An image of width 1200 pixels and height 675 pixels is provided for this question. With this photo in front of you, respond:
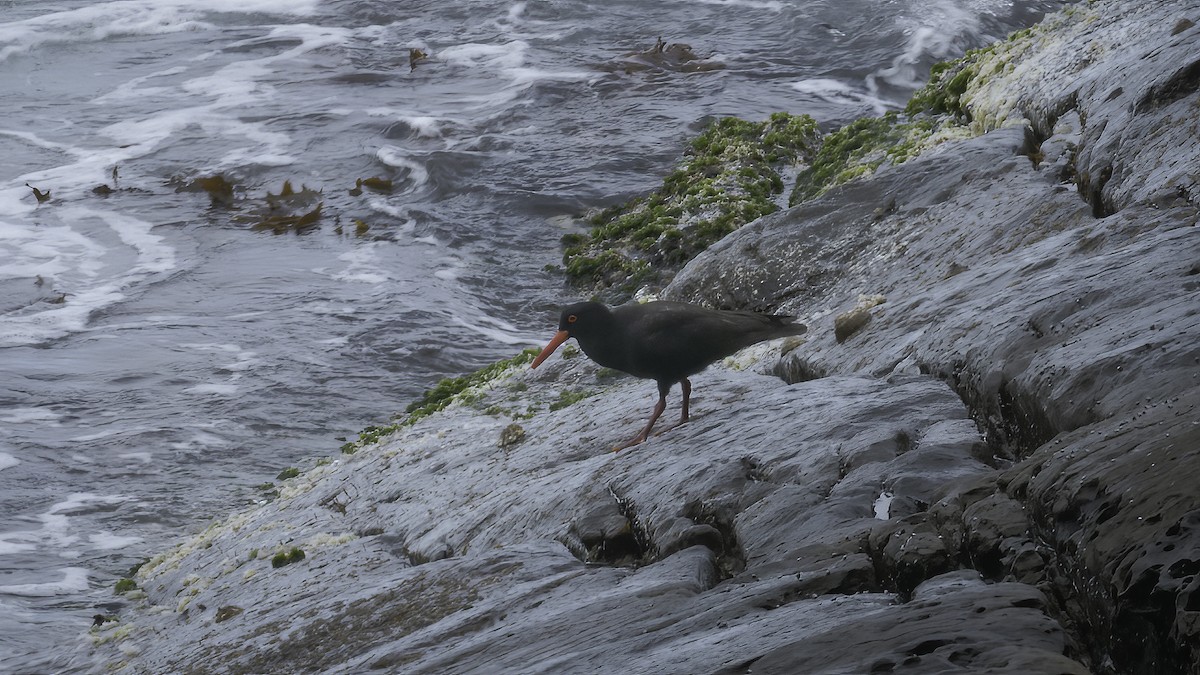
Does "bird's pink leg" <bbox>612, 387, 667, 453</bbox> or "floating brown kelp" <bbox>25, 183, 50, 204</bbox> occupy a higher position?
"bird's pink leg" <bbox>612, 387, 667, 453</bbox>

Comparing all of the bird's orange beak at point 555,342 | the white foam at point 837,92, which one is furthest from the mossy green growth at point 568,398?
the white foam at point 837,92

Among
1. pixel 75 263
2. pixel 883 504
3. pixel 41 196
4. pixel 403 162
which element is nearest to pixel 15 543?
pixel 75 263

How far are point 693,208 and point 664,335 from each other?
6.84 meters

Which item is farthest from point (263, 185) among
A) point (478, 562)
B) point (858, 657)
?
point (858, 657)

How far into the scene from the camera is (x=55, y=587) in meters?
8.88

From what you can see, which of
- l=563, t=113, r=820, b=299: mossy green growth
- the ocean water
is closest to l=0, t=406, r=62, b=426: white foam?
the ocean water

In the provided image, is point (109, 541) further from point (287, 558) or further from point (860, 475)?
point (860, 475)

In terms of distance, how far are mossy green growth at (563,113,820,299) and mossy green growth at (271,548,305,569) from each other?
18.8 feet

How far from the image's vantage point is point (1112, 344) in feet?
15.3

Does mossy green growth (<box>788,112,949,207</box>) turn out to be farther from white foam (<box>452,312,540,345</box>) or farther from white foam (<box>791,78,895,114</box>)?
white foam (<box>791,78,895,114</box>)

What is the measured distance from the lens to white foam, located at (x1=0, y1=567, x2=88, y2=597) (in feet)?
28.9

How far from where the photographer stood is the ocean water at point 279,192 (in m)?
10.6

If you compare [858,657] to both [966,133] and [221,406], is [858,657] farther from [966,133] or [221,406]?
[221,406]

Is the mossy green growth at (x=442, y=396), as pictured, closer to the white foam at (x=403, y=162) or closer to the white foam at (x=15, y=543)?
the white foam at (x=15, y=543)
